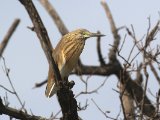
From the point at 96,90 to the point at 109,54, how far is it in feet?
14.7

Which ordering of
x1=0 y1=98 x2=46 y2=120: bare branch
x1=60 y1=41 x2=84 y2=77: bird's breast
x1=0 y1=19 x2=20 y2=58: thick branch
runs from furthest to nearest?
x1=0 y1=19 x2=20 y2=58: thick branch < x1=60 y1=41 x2=84 y2=77: bird's breast < x1=0 y1=98 x2=46 y2=120: bare branch

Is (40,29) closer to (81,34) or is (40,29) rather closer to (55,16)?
(81,34)

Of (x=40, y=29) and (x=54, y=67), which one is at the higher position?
(x=40, y=29)

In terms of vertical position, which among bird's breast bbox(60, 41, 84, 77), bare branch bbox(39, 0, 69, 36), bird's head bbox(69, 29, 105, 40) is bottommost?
bare branch bbox(39, 0, 69, 36)

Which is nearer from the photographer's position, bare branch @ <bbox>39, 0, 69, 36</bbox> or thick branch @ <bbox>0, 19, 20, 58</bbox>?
thick branch @ <bbox>0, 19, 20, 58</bbox>

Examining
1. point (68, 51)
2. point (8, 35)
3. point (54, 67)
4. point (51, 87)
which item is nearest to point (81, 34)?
point (68, 51)

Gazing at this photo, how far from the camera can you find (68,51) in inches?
250

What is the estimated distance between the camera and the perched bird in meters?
6.16

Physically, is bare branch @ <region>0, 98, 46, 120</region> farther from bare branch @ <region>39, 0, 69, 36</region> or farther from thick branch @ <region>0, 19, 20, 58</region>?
bare branch @ <region>39, 0, 69, 36</region>

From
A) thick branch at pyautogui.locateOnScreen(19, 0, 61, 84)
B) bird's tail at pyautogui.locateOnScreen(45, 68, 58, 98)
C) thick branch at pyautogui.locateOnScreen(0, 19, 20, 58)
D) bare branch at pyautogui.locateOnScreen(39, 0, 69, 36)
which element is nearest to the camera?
thick branch at pyautogui.locateOnScreen(19, 0, 61, 84)

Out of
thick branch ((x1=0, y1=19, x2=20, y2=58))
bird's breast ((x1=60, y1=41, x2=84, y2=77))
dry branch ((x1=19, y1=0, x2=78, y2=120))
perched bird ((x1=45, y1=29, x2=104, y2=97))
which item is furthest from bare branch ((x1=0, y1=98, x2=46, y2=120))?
thick branch ((x1=0, y1=19, x2=20, y2=58))

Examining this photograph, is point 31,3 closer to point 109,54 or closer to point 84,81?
point 84,81

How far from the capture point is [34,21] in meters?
5.02

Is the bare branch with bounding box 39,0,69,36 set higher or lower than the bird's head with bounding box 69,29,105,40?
lower
